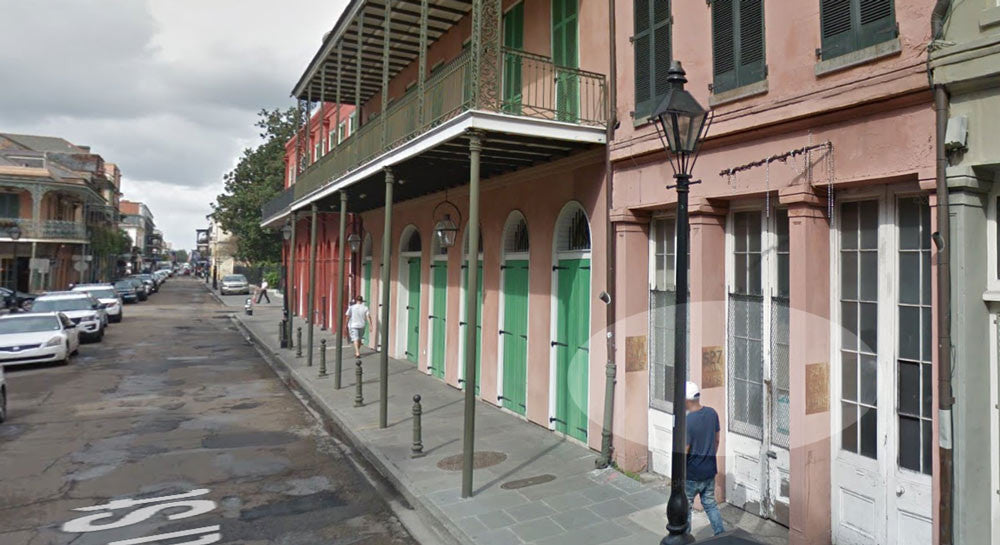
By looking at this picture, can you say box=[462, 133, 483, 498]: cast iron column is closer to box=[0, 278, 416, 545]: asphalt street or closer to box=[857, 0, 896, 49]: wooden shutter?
box=[0, 278, 416, 545]: asphalt street

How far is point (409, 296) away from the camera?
52.5 feet

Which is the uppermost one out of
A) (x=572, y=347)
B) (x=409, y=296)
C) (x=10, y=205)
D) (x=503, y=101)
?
(x=10, y=205)

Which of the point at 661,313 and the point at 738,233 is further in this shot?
the point at 661,313

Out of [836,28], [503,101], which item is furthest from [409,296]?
[836,28]

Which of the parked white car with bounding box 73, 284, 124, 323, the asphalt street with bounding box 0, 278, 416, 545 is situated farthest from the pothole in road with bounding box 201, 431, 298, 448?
the parked white car with bounding box 73, 284, 124, 323

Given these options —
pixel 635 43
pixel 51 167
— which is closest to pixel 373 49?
pixel 635 43

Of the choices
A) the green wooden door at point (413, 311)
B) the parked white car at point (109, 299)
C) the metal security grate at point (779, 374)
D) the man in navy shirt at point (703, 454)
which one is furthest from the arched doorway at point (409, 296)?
the parked white car at point (109, 299)

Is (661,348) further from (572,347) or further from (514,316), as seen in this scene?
(514,316)

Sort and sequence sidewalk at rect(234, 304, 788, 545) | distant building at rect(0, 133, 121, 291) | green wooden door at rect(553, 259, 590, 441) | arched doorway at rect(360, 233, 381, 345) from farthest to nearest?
distant building at rect(0, 133, 121, 291) < arched doorway at rect(360, 233, 381, 345) < green wooden door at rect(553, 259, 590, 441) < sidewalk at rect(234, 304, 788, 545)

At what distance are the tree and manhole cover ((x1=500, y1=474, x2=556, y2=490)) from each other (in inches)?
1609

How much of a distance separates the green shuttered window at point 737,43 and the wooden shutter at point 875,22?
0.99 m

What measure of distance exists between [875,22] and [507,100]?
600 centimetres

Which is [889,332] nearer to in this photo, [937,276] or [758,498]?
[937,276]

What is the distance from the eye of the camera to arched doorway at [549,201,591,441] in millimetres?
8711
